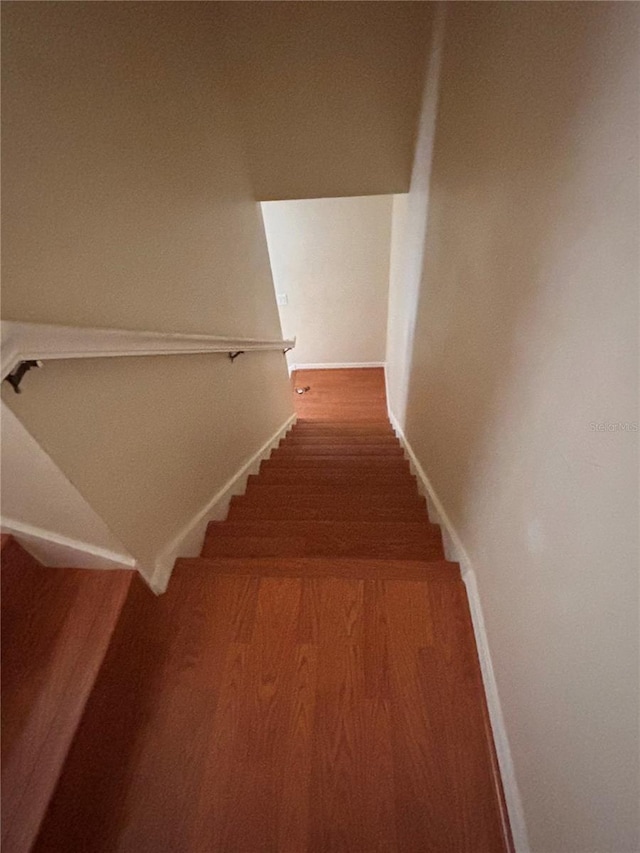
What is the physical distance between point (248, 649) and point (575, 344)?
1.14 m

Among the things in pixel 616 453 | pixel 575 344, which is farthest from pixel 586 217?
pixel 616 453

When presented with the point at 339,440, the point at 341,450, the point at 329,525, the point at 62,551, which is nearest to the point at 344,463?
the point at 341,450

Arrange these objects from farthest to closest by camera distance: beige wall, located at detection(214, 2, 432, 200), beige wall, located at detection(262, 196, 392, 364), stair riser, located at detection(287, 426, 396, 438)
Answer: beige wall, located at detection(262, 196, 392, 364)
stair riser, located at detection(287, 426, 396, 438)
beige wall, located at detection(214, 2, 432, 200)

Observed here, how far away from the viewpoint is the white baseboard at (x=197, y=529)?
117 cm

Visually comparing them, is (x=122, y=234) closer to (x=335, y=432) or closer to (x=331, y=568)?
(x=331, y=568)

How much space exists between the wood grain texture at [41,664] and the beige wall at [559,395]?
100 cm

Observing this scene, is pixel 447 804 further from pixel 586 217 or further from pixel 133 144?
pixel 133 144

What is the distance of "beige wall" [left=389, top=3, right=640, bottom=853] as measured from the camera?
1.55 feet

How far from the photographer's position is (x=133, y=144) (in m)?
1.06

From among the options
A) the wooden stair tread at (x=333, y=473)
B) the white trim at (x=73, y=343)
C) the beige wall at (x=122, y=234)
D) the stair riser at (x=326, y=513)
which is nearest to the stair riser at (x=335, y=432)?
the wooden stair tread at (x=333, y=473)

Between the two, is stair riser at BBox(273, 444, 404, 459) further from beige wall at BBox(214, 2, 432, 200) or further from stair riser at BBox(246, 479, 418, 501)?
beige wall at BBox(214, 2, 432, 200)

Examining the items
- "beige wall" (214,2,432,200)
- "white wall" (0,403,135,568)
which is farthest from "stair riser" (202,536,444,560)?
"beige wall" (214,2,432,200)

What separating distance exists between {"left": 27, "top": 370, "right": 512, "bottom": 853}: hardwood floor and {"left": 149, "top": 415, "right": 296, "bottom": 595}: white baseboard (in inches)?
2.2

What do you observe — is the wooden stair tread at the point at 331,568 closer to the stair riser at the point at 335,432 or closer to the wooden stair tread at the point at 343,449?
the wooden stair tread at the point at 343,449
